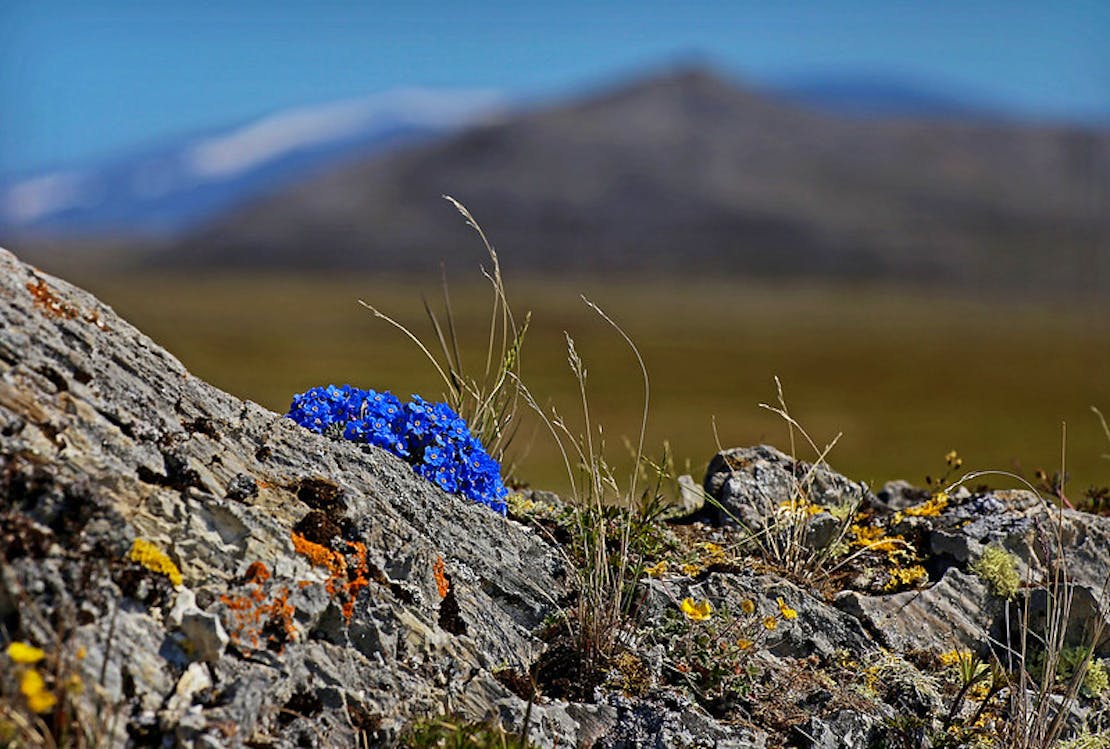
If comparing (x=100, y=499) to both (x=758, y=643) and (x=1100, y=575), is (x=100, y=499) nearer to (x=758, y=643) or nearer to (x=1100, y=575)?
(x=758, y=643)

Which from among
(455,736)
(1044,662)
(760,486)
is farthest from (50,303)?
(1044,662)

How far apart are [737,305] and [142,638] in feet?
489

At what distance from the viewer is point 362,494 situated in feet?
17.4

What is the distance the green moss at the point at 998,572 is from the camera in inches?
245

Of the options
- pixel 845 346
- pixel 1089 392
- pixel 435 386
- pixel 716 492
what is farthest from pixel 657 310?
pixel 716 492

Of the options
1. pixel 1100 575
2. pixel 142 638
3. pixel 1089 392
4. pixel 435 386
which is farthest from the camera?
pixel 1089 392

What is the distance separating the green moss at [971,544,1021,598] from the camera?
6.23m

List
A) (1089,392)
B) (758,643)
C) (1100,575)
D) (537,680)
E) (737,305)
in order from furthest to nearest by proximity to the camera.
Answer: (737,305) < (1089,392) < (1100,575) < (758,643) < (537,680)

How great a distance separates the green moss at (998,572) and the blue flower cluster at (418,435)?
2654 mm

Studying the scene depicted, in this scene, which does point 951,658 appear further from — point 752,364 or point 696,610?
point 752,364

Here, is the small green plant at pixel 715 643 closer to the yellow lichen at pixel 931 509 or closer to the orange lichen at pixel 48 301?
the yellow lichen at pixel 931 509

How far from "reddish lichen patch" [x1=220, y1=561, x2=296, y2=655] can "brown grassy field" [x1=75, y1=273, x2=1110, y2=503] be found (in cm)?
298

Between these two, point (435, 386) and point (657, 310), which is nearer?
point (435, 386)

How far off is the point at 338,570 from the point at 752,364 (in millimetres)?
72607
